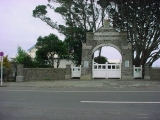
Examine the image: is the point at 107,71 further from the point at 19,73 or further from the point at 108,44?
the point at 19,73

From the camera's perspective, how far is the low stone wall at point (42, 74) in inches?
1005

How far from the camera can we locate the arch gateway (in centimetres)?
2572

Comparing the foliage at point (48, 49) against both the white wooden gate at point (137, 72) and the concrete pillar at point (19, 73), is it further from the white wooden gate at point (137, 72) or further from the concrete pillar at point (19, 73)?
the white wooden gate at point (137, 72)

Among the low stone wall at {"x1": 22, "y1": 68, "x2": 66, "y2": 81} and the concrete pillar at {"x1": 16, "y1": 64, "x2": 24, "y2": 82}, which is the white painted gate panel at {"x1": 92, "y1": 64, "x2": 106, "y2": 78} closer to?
the low stone wall at {"x1": 22, "y1": 68, "x2": 66, "y2": 81}

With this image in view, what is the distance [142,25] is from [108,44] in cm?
629

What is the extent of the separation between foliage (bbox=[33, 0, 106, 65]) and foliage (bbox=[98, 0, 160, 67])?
138 inches

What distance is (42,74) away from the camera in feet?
85.7

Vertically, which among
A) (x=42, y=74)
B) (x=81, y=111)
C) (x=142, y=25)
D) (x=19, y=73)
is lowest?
(x=81, y=111)

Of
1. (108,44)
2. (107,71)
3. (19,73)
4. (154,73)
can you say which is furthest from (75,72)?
(154,73)

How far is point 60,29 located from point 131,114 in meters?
27.5

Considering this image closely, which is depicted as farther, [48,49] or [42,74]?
[48,49]

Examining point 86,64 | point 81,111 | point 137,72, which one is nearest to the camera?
point 81,111

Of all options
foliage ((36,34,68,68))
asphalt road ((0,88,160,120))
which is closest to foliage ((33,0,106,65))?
foliage ((36,34,68,68))

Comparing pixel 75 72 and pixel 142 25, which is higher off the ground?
pixel 142 25
